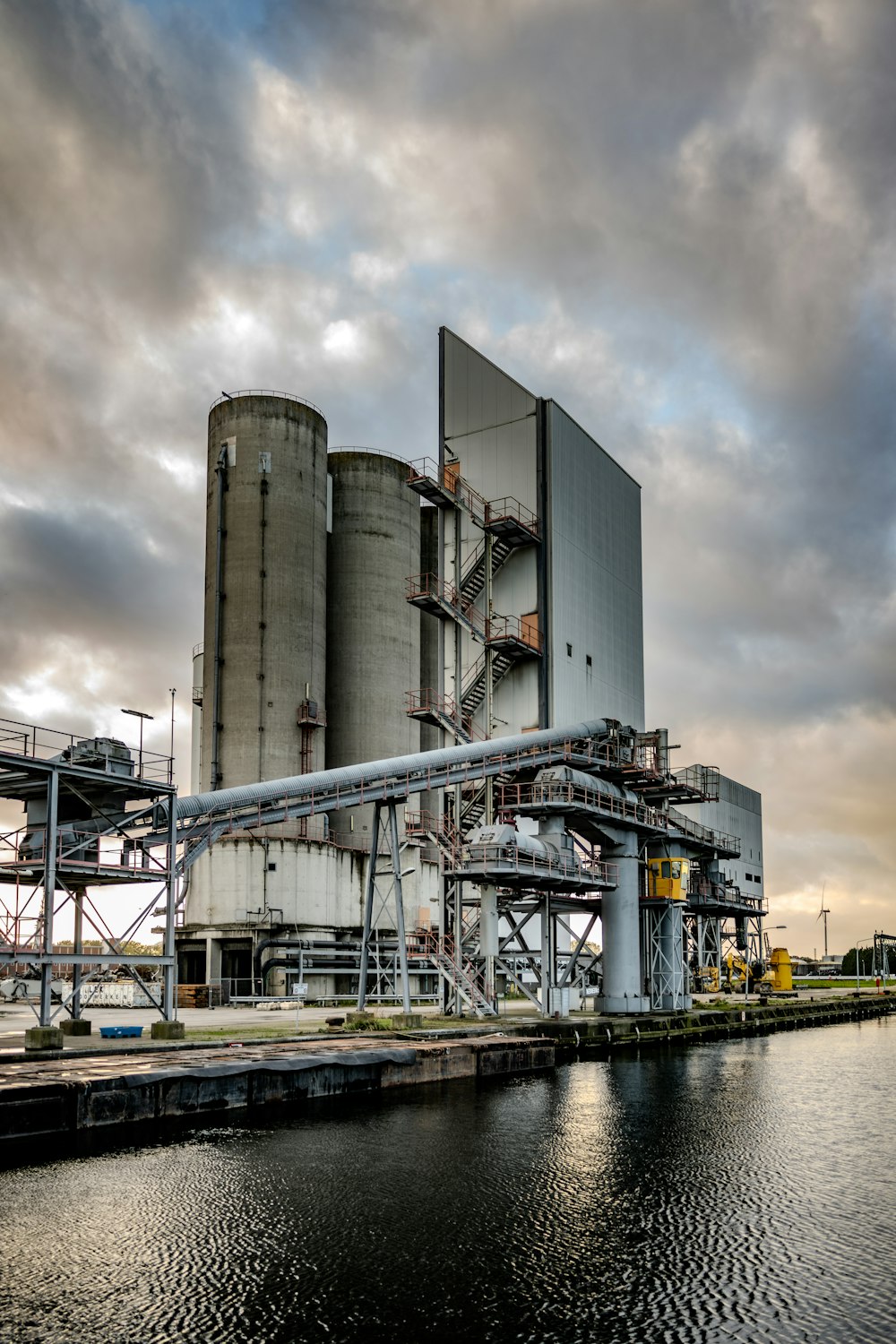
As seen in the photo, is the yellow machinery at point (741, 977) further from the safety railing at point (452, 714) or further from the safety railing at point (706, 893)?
the safety railing at point (452, 714)

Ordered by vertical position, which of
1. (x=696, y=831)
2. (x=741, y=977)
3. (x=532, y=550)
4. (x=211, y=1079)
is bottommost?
(x=741, y=977)

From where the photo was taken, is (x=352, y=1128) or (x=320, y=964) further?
(x=320, y=964)

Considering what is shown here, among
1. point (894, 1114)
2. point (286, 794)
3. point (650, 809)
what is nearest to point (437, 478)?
point (650, 809)

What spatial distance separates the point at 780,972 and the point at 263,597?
174 feet

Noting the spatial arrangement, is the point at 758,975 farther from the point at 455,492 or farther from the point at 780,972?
the point at 455,492

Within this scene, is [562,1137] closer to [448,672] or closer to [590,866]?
[590,866]

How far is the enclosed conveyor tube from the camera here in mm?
37688

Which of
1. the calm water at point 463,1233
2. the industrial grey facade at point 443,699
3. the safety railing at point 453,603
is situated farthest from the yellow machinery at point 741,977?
the calm water at point 463,1233

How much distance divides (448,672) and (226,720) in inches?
656

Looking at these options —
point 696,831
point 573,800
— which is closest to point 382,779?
point 573,800

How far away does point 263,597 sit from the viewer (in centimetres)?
6550

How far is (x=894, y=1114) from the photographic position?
90.5ft

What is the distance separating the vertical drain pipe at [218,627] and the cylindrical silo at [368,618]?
8.09m

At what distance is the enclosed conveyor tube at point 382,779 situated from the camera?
3769cm
